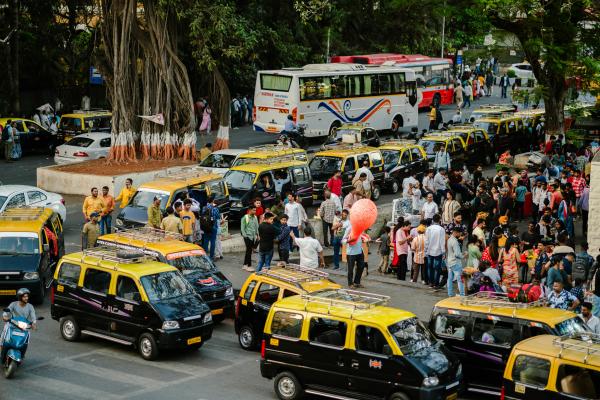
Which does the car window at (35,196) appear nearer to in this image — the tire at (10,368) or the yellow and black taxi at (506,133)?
the tire at (10,368)

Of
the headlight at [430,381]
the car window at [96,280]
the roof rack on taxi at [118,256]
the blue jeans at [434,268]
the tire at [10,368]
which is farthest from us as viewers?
the blue jeans at [434,268]

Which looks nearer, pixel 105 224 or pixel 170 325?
pixel 170 325

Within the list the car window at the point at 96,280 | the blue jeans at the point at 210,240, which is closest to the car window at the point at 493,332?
the car window at the point at 96,280

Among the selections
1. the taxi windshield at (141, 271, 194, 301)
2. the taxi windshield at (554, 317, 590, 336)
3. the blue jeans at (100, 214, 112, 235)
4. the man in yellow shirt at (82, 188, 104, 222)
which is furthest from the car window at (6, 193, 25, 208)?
the taxi windshield at (554, 317, 590, 336)

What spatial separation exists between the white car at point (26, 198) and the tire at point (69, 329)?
7.48m

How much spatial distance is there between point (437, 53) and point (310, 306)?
2061 inches

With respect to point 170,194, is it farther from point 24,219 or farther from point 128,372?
point 128,372

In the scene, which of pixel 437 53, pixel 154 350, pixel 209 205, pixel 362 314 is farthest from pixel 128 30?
pixel 437 53

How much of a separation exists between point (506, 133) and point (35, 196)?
62.2 feet

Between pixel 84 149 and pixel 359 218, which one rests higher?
pixel 359 218

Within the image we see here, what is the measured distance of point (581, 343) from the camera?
569 inches

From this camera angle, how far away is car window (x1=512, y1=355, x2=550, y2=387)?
14.1 m

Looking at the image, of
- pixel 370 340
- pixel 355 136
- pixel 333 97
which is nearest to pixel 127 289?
pixel 370 340

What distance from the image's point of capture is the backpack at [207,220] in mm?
24078
